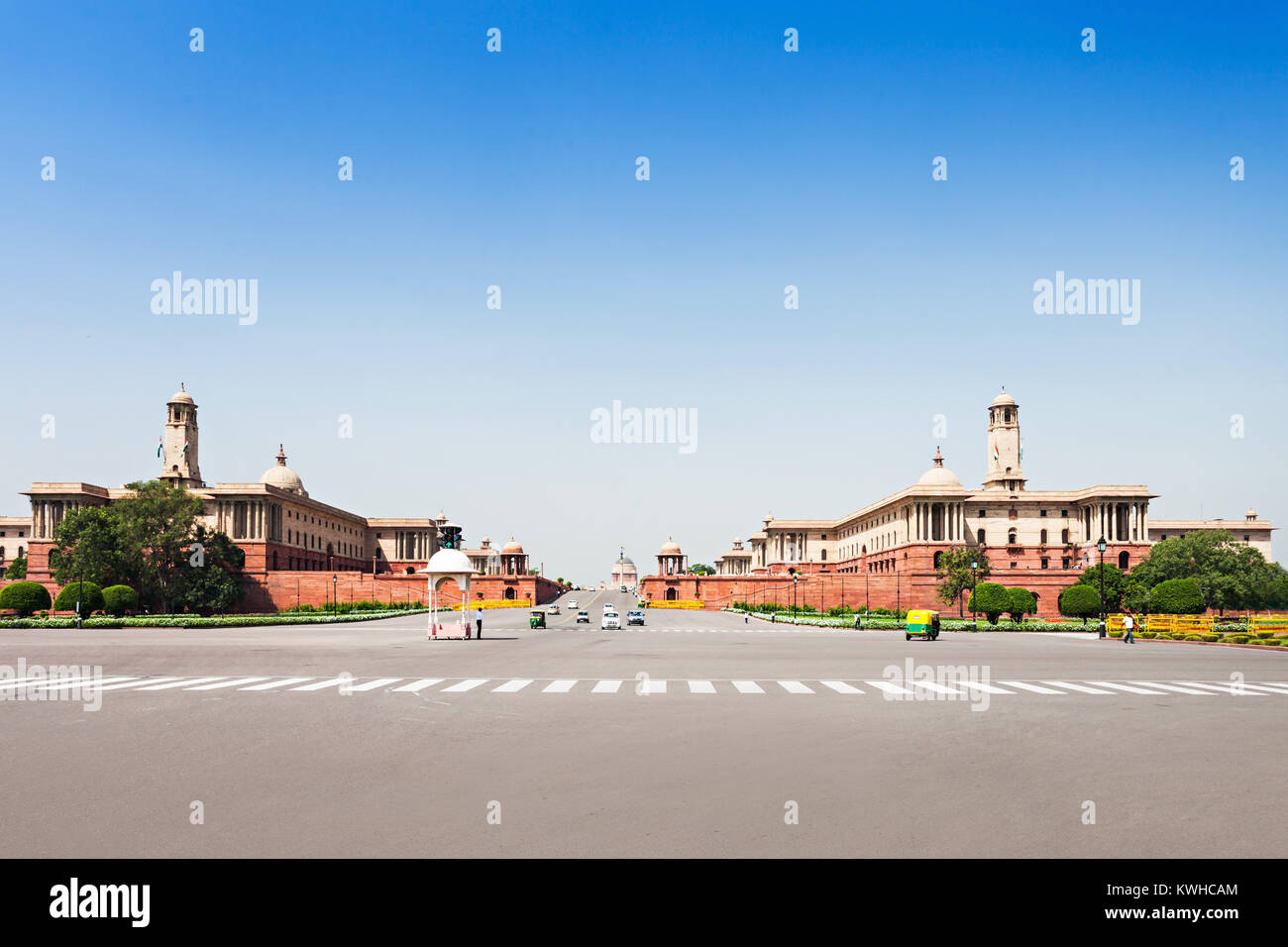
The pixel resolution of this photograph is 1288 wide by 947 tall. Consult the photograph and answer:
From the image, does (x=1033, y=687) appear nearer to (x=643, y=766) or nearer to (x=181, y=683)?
(x=643, y=766)

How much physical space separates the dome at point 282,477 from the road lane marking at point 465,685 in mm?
116443

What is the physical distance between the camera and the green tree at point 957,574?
86562mm

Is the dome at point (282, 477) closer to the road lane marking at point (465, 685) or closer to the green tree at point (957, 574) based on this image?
the green tree at point (957, 574)

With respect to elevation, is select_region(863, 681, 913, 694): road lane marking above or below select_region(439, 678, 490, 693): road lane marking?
below

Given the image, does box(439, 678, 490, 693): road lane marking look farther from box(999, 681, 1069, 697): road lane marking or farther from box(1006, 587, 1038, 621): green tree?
box(1006, 587, 1038, 621): green tree

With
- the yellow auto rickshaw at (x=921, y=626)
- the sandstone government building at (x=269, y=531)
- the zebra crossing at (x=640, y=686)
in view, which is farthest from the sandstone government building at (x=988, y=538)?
the zebra crossing at (x=640, y=686)

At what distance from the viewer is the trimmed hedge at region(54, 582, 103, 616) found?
73.2 m

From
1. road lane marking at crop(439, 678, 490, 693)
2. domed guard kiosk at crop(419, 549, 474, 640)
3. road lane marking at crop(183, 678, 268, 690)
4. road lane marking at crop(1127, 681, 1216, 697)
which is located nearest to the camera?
road lane marking at crop(439, 678, 490, 693)

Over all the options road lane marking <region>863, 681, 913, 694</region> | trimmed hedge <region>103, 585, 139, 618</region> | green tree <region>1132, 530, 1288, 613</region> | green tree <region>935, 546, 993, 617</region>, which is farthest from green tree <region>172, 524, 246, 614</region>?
green tree <region>1132, 530, 1288, 613</region>

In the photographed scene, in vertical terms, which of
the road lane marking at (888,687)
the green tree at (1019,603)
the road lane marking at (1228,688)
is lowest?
the green tree at (1019,603)

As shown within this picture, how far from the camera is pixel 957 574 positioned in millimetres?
87062

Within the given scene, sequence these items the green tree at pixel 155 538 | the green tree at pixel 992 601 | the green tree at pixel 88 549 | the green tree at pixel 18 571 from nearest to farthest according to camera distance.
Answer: the green tree at pixel 992 601, the green tree at pixel 88 549, the green tree at pixel 155 538, the green tree at pixel 18 571

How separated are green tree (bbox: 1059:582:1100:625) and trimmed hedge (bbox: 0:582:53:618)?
8049 centimetres
